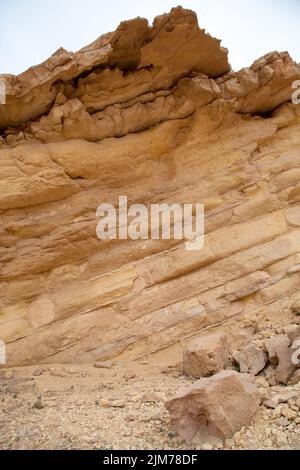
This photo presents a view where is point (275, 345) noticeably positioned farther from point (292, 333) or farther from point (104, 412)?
point (104, 412)

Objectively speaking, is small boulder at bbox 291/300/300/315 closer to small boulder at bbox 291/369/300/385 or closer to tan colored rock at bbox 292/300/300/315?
tan colored rock at bbox 292/300/300/315

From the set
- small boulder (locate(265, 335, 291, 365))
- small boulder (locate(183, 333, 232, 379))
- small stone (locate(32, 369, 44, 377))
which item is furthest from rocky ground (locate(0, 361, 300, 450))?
small boulder (locate(265, 335, 291, 365))

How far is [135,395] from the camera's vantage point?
6.48 m

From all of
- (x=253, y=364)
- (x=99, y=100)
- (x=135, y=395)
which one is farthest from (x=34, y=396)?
(x=99, y=100)

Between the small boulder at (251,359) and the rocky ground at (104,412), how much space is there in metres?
0.26

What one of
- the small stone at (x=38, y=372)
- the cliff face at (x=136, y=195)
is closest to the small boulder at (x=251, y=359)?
the cliff face at (x=136, y=195)

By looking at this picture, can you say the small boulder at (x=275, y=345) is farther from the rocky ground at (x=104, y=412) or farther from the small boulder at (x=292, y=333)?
the rocky ground at (x=104, y=412)

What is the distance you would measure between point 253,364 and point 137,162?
489 cm

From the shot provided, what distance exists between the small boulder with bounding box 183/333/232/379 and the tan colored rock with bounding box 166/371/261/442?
1.34 metres

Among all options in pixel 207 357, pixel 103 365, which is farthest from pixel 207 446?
pixel 103 365

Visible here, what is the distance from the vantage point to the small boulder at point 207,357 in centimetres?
662

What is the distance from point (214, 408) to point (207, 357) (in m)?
1.77

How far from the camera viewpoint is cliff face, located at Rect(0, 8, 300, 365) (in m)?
8.10
